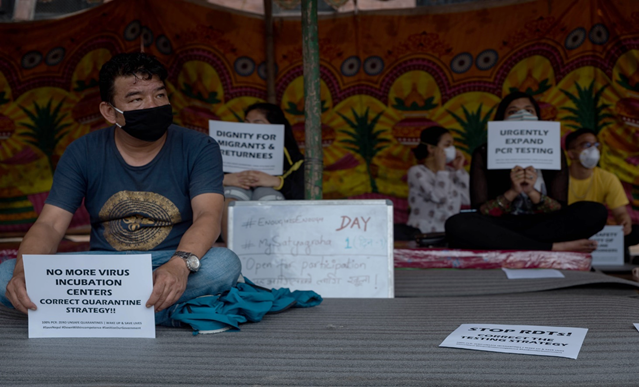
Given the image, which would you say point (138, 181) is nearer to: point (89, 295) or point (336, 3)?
point (89, 295)

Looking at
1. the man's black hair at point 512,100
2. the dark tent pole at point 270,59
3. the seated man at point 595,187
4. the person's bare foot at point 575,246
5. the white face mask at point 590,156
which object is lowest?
the person's bare foot at point 575,246

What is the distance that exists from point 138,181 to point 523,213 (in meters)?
2.60

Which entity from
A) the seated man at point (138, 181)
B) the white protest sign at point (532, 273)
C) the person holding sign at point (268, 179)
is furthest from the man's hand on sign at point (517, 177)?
the seated man at point (138, 181)

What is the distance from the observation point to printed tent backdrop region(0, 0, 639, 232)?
5.60 metres

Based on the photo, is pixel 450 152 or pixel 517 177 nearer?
pixel 517 177

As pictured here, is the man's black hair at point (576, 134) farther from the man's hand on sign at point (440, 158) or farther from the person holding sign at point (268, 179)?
the person holding sign at point (268, 179)

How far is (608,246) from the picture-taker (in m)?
4.34

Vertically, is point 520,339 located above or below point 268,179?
below

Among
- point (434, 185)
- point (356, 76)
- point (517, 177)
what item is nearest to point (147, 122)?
point (517, 177)

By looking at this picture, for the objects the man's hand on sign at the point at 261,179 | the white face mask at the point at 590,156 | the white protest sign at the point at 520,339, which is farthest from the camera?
the white face mask at the point at 590,156

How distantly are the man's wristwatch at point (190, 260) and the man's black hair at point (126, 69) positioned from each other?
2.32ft

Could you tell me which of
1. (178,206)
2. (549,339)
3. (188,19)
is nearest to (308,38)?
(178,206)

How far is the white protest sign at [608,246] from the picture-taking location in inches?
169

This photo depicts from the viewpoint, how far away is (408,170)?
19.2ft
